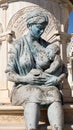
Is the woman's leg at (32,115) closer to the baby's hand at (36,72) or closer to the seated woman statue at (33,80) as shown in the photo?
the seated woman statue at (33,80)

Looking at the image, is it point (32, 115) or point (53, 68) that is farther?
point (53, 68)

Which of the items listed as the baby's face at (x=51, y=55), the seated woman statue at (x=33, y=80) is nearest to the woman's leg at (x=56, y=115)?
the seated woman statue at (x=33, y=80)

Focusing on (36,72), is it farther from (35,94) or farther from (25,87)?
(35,94)

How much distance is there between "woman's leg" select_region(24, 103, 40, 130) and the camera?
4264mm

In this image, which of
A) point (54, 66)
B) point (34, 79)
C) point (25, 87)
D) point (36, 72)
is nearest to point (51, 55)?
point (54, 66)

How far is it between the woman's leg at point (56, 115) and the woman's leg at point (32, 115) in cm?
16

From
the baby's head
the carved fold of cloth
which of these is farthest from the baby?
the carved fold of cloth

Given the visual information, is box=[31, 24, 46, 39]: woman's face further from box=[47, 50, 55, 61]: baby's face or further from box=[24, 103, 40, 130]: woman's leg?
box=[24, 103, 40, 130]: woman's leg

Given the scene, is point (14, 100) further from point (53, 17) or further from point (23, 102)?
point (53, 17)

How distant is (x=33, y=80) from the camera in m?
4.73

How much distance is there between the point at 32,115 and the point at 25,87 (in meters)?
0.48

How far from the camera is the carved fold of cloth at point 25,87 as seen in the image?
4.48m

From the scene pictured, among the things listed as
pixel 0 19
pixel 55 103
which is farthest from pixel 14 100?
pixel 0 19

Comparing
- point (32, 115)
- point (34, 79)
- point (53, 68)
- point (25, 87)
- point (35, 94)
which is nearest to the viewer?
point (32, 115)
